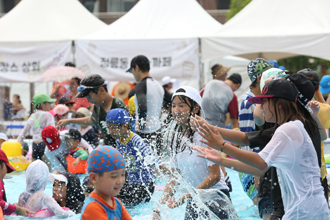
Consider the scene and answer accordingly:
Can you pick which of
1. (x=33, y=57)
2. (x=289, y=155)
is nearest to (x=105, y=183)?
(x=289, y=155)

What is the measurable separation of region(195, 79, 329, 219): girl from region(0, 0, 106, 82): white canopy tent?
8075mm

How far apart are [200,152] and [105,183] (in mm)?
629

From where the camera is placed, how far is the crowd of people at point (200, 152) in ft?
8.08

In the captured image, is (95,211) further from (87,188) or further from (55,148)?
(55,148)

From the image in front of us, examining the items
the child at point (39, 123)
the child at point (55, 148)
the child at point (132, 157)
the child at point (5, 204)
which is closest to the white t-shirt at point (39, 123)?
the child at point (39, 123)

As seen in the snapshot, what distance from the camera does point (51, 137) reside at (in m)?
6.44

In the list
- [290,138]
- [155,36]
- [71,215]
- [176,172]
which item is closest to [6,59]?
[155,36]

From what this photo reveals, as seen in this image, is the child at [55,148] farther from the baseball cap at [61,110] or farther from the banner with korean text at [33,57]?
the banner with korean text at [33,57]

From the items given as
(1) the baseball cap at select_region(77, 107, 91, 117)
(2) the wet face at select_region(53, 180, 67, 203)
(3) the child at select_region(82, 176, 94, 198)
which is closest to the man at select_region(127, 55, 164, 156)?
(3) the child at select_region(82, 176, 94, 198)

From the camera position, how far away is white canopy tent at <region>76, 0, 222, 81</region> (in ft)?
31.2

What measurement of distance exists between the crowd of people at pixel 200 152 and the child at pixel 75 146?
2cm

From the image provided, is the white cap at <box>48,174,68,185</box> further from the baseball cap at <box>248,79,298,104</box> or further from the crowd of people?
the baseball cap at <box>248,79,298,104</box>

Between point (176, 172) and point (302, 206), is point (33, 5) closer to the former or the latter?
point (176, 172)

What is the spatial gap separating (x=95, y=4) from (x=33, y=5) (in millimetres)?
21960
